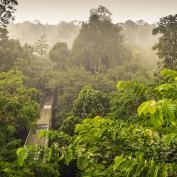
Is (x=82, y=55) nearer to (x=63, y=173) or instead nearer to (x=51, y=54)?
(x=51, y=54)

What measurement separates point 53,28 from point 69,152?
10477 cm

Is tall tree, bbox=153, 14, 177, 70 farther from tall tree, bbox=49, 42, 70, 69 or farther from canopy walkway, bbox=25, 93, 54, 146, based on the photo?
tall tree, bbox=49, 42, 70, 69

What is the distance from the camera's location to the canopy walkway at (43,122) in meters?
29.1

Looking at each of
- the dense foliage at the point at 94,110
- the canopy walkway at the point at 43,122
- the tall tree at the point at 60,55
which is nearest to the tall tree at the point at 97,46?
the dense foliage at the point at 94,110

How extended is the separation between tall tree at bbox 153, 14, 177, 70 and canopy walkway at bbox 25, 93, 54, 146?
1255cm

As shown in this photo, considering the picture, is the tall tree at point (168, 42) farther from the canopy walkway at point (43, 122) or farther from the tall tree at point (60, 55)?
the tall tree at point (60, 55)

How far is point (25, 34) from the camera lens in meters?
103

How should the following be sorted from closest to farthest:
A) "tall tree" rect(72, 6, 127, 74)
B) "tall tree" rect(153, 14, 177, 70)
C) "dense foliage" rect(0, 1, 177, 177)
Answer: "dense foliage" rect(0, 1, 177, 177)
"tall tree" rect(153, 14, 177, 70)
"tall tree" rect(72, 6, 127, 74)

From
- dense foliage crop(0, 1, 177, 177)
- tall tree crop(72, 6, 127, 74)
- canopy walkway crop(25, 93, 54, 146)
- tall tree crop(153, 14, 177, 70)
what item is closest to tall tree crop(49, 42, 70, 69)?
dense foliage crop(0, 1, 177, 177)

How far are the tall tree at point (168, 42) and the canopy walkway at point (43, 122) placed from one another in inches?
494

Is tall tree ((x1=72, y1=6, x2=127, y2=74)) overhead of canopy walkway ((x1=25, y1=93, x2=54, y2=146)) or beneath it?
overhead

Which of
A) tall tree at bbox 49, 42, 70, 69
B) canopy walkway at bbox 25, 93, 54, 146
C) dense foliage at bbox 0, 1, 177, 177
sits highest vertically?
tall tree at bbox 49, 42, 70, 69

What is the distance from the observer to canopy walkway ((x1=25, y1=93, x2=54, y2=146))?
2908cm

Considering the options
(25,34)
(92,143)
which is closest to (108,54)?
(92,143)
